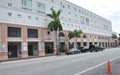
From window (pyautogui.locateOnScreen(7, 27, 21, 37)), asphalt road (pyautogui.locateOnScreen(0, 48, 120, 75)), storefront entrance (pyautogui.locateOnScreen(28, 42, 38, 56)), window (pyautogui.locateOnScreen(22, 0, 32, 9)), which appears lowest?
asphalt road (pyautogui.locateOnScreen(0, 48, 120, 75))

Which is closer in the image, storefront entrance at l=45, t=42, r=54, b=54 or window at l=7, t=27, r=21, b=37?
window at l=7, t=27, r=21, b=37

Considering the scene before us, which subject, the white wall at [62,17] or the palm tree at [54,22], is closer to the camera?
the white wall at [62,17]

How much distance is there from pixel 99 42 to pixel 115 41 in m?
36.1

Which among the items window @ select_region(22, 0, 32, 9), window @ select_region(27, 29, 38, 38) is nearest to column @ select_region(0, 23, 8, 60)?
window @ select_region(27, 29, 38, 38)

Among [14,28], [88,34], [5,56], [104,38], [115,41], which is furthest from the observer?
[115,41]

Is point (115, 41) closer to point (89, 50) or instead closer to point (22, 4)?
point (89, 50)

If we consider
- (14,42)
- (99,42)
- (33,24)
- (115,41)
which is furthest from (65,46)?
(115,41)

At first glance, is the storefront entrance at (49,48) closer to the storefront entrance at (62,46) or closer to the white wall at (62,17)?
the storefront entrance at (62,46)

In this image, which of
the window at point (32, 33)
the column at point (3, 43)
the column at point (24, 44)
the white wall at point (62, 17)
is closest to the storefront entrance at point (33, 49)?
the window at point (32, 33)

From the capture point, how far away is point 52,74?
12484 mm

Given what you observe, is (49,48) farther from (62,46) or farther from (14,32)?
(14,32)

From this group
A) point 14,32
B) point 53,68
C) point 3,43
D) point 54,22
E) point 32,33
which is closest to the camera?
point 53,68

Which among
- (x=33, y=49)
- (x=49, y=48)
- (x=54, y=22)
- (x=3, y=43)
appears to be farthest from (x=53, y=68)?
(x=49, y=48)

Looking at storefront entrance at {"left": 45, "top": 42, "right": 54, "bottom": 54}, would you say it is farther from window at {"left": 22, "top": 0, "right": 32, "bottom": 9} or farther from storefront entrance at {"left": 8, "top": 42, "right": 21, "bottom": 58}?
window at {"left": 22, "top": 0, "right": 32, "bottom": 9}
